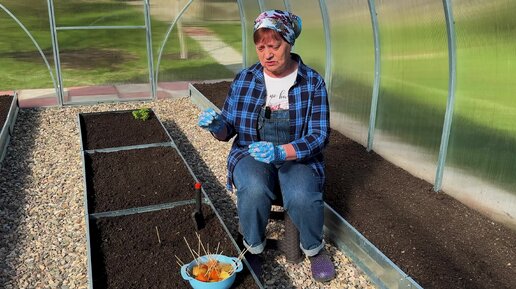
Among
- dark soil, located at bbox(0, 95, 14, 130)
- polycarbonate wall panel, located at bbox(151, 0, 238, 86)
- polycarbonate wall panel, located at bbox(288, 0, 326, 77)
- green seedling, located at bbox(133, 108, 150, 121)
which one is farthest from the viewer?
polycarbonate wall panel, located at bbox(151, 0, 238, 86)

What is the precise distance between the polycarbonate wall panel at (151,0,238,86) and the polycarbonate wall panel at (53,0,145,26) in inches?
11.4

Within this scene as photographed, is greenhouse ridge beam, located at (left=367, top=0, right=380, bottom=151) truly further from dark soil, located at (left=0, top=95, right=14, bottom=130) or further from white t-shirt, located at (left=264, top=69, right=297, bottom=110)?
dark soil, located at (left=0, top=95, right=14, bottom=130)

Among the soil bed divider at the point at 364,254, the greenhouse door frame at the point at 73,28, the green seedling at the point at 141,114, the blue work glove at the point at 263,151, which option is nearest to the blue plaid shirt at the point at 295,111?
the blue work glove at the point at 263,151

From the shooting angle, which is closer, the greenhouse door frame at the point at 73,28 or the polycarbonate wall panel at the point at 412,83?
the polycarbonate wall panel at the point at 412,83

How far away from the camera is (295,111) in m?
3.16

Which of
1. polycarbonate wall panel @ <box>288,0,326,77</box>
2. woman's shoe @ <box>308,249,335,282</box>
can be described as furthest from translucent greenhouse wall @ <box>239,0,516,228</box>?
woman's shoe @ <box>308,249,335,282</box>

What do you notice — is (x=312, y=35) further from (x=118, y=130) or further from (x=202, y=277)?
(x=202, y=277)

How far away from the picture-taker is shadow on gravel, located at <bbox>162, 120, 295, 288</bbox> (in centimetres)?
346

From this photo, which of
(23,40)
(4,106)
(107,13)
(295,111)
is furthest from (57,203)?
(23,40)

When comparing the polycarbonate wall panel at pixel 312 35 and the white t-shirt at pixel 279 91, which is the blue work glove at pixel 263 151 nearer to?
the white t-shirt at pixel 279 91

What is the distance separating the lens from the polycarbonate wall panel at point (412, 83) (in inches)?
161

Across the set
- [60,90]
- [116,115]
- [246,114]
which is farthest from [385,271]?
[60,90]

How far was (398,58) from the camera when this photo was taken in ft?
15.2

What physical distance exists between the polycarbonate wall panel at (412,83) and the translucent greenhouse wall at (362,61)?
0.04 feet
